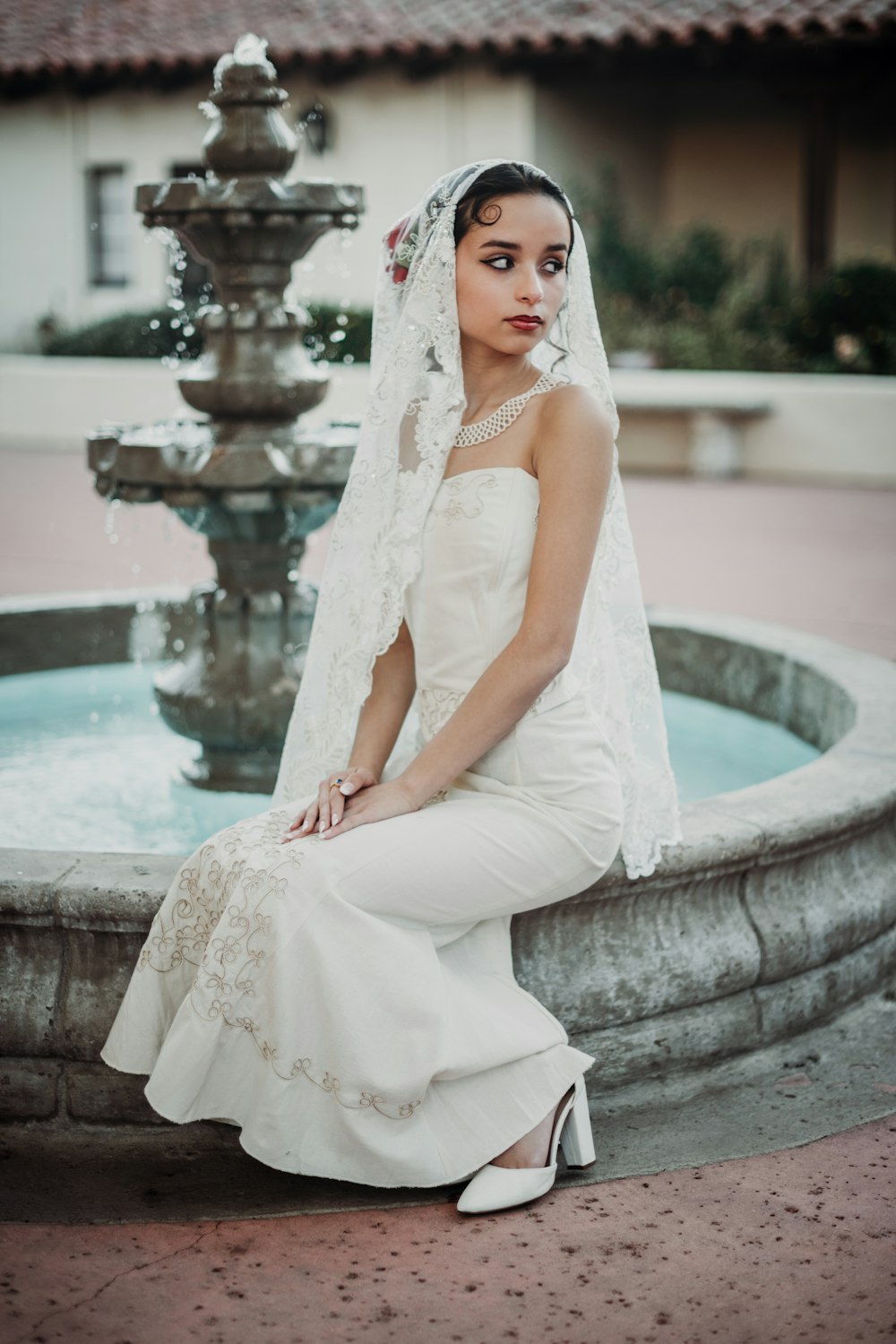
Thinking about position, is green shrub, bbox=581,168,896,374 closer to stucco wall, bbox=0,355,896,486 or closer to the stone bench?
stucco wall, bbox=0,355,896,486

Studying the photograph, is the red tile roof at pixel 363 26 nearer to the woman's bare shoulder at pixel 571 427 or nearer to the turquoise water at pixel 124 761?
the turquoise water at pixel 124 761

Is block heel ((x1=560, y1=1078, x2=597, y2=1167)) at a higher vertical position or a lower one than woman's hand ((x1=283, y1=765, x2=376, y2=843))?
lower

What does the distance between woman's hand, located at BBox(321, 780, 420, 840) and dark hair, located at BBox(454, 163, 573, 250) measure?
1.01 metres

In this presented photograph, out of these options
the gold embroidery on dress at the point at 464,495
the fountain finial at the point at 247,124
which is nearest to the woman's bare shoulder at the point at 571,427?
the gold embroidery on dress at the point at 464,495

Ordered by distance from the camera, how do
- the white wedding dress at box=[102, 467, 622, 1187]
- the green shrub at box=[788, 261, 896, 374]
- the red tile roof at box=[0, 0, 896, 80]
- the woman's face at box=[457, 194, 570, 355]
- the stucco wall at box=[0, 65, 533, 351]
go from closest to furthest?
the white wedding dress at box=[102, 467, 622, 1187] < the woman's face at box=[457, 194, 570, 355] < the green shrub at box=[788, 261, 896, 374] < the red tile roof at box=[0, 0, 896, 80] < the stucco wall at box=[0, 65, 533, 351]

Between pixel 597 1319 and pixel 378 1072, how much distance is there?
0.50 metres

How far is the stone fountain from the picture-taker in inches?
156

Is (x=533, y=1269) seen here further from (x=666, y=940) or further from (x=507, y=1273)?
(x=666, y=940)

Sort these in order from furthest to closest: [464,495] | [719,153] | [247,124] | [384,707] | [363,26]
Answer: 1. [719,153]
2. [363,26]
3. [247,124]
4. [384,707]
5. [464,495]

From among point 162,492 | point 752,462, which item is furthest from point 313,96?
point 162,492

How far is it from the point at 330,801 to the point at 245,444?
156 centimetres

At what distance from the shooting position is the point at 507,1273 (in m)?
2.42

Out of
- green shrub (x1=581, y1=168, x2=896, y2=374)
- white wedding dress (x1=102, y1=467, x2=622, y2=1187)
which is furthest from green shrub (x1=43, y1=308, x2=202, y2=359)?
white wedding dress (x1=102, y1=467, x2=622, y2=1187)

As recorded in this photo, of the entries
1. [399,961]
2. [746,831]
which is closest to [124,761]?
[746,831]
